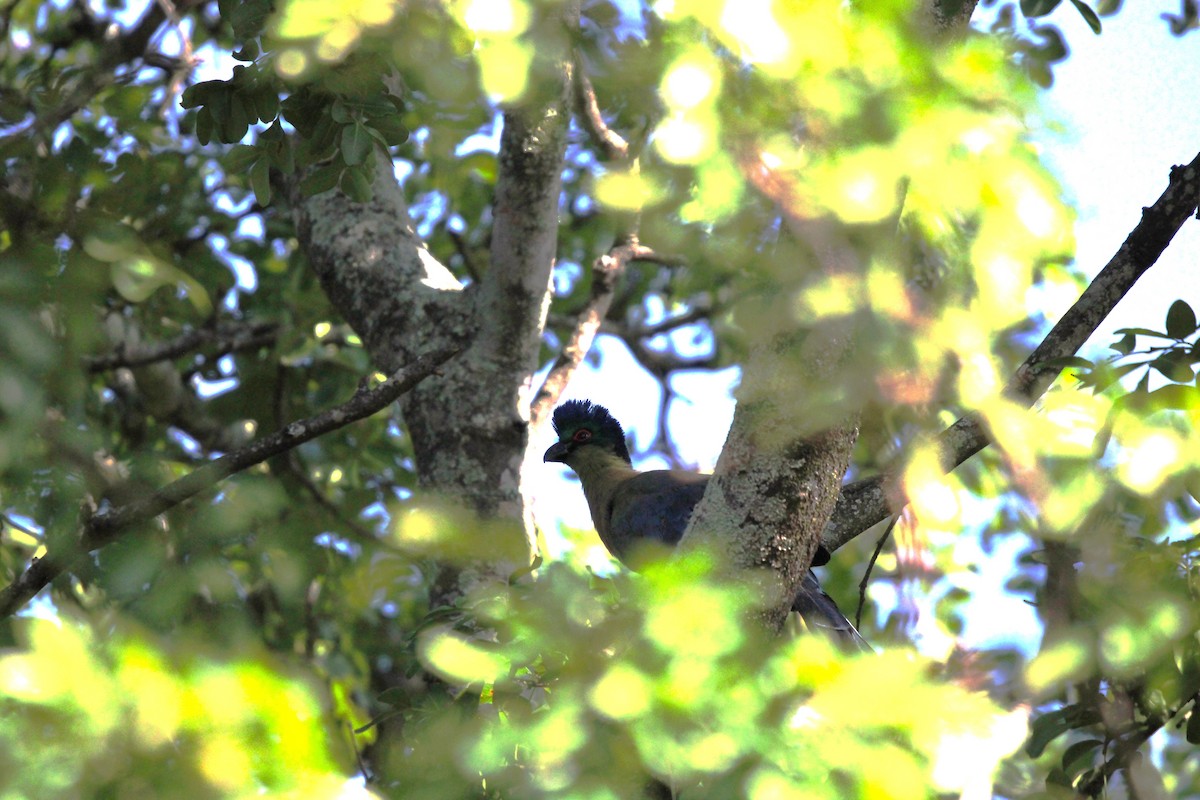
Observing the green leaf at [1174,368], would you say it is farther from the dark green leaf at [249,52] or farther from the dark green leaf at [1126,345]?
the dark green leaf at [249,52]

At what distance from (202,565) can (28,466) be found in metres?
0.57

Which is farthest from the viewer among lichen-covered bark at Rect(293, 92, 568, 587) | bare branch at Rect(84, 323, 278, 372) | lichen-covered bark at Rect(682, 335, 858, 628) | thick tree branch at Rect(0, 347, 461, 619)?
bare branch at Rect(84, 323, 278, 372)

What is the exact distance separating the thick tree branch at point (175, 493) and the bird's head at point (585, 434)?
305 cm

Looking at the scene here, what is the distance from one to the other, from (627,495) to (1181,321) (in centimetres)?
273

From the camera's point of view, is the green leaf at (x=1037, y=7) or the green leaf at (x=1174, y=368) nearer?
the green leaf at (x=1174, y=368)

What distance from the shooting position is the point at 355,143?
10.4ft

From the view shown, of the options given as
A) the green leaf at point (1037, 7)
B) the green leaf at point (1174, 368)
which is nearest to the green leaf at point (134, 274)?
the green leaf at point (1174, 368)

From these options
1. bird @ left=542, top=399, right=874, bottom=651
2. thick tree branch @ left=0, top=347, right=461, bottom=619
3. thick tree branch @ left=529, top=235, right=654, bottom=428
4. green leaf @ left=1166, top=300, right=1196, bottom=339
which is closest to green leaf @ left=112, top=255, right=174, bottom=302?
thick tree branch @ left=0, top=347, right=461, bottom=619

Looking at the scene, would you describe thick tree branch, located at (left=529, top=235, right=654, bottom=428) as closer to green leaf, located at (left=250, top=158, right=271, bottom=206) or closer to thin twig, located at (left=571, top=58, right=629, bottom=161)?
thin twig, located at (left=571, top=58, right=629, bottom=161)

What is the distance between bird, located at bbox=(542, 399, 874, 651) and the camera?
175 inches

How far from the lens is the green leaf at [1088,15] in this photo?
134 inches

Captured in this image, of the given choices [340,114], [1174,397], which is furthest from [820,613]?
[340,114]

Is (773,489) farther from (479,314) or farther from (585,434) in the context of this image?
(585,434)

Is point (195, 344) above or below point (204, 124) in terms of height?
below
